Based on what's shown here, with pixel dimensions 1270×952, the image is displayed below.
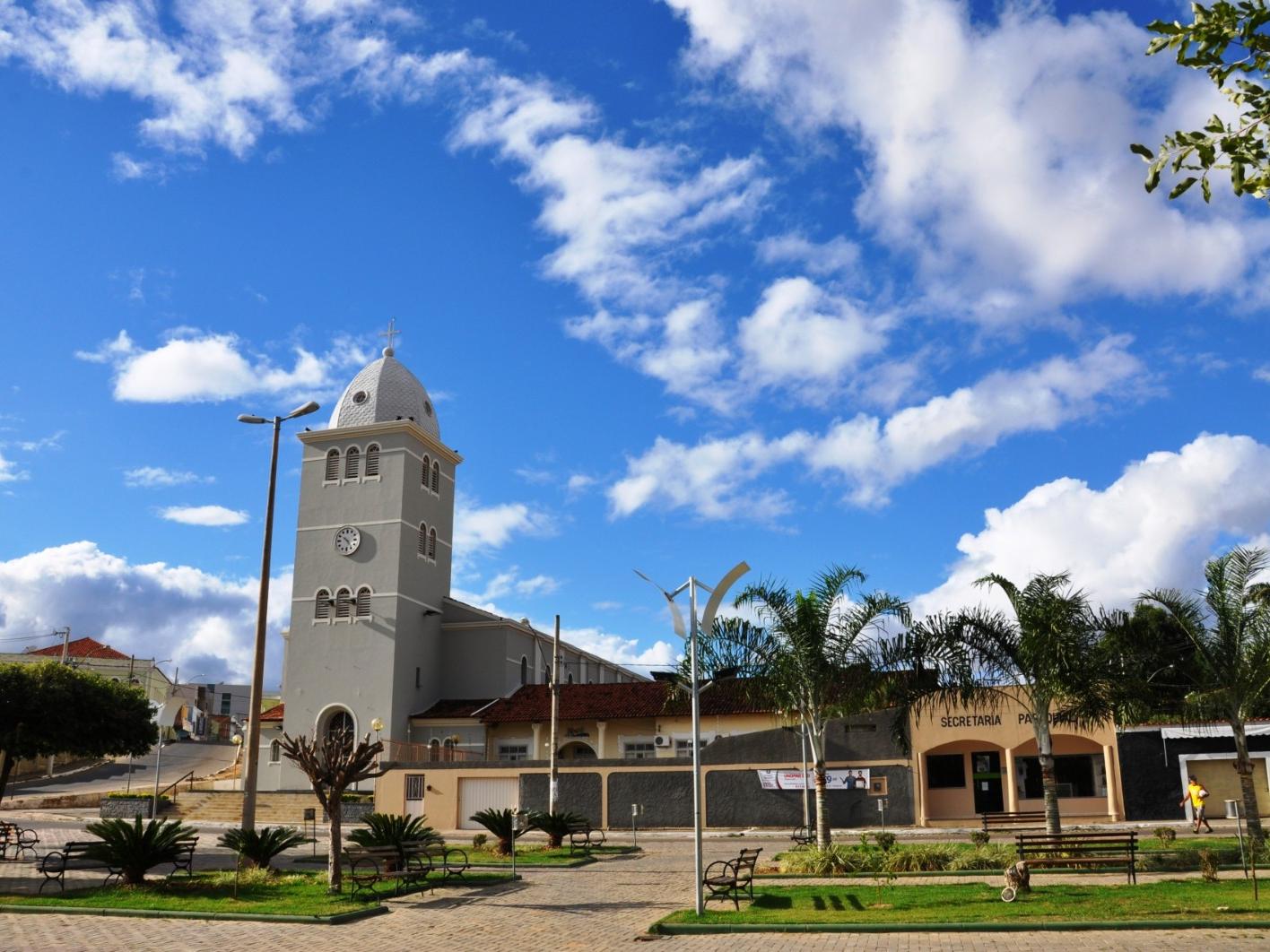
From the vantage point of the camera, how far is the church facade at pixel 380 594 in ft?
155

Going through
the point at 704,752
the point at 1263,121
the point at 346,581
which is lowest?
the point at 704,752

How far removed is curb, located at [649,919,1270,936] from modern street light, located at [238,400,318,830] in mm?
8461

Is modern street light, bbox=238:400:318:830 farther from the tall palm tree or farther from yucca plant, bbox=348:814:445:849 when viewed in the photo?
the tall palm tree

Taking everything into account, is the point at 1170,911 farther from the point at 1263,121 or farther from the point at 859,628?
the point at 1263,121

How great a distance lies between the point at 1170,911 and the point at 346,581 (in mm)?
39778

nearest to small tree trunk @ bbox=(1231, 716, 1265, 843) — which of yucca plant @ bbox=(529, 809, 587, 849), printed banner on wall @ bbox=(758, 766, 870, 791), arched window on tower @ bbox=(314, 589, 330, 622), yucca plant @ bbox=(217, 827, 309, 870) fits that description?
yucca plant @ bbox=(529, 809, 587, 849)

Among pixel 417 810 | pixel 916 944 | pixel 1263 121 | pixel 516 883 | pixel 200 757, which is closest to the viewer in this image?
pixel 1263 121

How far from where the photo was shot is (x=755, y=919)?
14.6 metres

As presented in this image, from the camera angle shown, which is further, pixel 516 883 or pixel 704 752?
pixel 704 752

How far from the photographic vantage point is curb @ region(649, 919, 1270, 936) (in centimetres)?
1305

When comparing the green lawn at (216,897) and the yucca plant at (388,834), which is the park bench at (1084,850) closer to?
the green lawn at (216,897)

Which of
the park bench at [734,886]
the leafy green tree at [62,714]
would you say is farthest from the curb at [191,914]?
the leafy green tree at [62,714]

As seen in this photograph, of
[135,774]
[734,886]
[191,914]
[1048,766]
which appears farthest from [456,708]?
[734,886]

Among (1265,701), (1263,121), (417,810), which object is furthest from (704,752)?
(1263,121)
